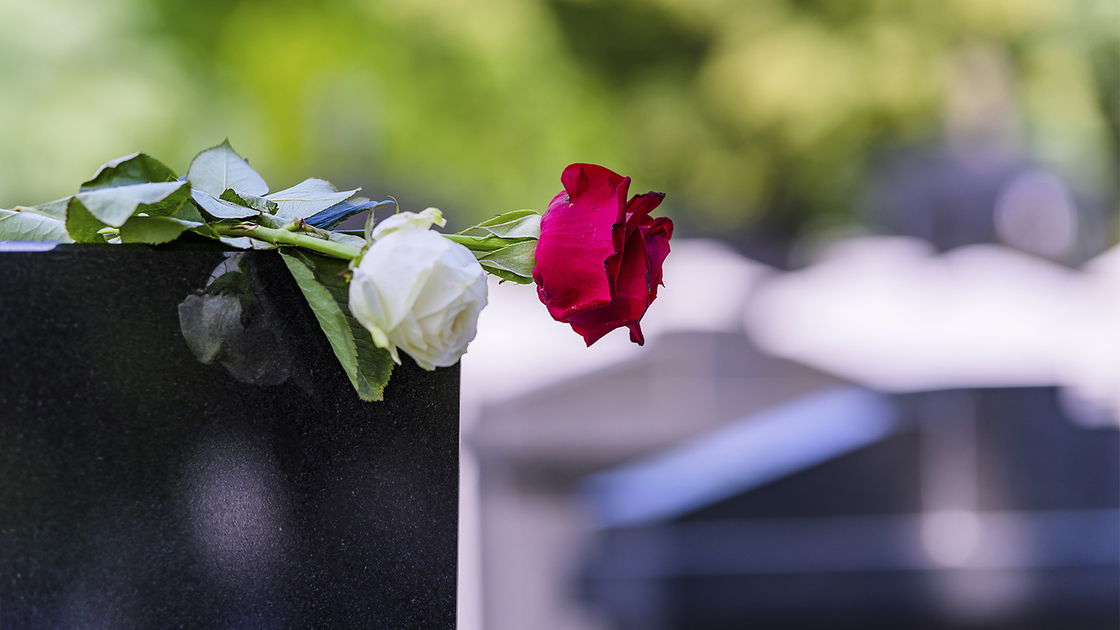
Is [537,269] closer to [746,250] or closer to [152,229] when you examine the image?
[152,229]

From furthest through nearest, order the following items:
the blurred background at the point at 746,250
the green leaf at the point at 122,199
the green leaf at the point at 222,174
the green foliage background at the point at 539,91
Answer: the green foliage background at the point at 539,91
the blurred background at the point at 746,250
the green leaf at the point at 222,174
the green leaf at the point at 122,199

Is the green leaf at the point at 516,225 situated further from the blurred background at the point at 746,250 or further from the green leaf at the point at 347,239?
the blurred background at the point at 746,250

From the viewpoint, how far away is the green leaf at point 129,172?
39 centimetres

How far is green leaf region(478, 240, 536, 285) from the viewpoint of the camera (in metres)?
0.44

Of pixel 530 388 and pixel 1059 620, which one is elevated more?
pixel 530 388

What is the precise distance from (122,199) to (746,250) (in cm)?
537

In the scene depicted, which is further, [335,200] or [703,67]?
[703,67]

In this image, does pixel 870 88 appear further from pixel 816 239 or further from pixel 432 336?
pixel 432 336

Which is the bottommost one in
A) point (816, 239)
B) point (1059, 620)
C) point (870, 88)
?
point (1059, 620)

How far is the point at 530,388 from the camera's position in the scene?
3113 millimetres

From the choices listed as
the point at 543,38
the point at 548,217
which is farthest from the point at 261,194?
the point at 543,38

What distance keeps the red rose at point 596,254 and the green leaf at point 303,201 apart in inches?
3.8

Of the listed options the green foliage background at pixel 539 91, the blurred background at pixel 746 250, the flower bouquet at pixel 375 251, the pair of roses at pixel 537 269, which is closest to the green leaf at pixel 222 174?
the flower bouquet at pixel 375 251

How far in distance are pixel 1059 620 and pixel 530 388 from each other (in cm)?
160
